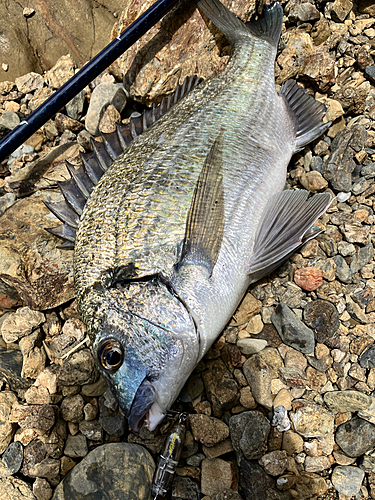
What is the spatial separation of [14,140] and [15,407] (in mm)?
2155

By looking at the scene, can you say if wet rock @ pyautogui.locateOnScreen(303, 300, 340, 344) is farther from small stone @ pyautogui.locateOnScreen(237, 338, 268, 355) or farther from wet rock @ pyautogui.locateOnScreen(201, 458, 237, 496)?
wet rock @ pyautogui.locateOnScreen(201, 458, 237, 496)

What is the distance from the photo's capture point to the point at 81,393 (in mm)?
2506

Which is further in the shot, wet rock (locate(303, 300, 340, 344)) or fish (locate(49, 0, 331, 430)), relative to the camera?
wet rock (locate(303, 300, 340, 344))

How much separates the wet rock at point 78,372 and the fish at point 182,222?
0.64 metres

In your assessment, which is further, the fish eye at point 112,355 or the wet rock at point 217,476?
the wet rock at point 217,476

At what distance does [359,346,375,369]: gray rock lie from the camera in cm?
221

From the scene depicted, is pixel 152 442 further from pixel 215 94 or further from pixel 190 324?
pixel 215 94

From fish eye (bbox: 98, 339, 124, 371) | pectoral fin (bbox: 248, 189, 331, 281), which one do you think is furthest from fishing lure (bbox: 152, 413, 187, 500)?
pectoral fin (bbox: 248, 189, 331, 281)

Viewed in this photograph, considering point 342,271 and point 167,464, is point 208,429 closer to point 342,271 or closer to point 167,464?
point 167,464

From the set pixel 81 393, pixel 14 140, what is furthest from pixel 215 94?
pixel 81 393

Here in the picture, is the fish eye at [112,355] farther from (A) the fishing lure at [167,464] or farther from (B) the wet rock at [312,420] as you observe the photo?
(B) the wet rock at [312,420]

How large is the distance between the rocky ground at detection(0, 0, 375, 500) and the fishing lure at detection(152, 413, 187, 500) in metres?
0.08

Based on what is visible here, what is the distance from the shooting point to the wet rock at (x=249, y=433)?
6.72 feet

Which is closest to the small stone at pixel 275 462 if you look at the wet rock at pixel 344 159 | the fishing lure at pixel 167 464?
the fishing lure at pixel 167 464
